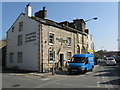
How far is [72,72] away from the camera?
18.8 m

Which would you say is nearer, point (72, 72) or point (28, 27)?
point (72, 72)

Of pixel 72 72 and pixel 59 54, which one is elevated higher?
pixel 59 54

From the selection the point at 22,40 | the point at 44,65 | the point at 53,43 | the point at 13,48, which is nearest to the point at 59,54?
the point at 53,43

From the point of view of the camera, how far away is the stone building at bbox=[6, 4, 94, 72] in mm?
21797

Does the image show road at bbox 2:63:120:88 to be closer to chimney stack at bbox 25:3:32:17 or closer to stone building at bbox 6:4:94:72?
stone building at bbox 6:4:94:72

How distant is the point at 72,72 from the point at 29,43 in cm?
812

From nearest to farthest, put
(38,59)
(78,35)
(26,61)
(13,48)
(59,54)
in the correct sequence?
(38,59) → (26,61) → (59,54) → (13,48) → (78,35)

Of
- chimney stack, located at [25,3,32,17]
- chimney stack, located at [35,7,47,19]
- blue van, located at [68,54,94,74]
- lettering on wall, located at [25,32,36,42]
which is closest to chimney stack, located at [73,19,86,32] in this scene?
chimney stack, located at [35,7,47,19]

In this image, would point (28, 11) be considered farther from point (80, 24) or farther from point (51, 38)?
point (80, 24)

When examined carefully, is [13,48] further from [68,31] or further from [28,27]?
[68,31]

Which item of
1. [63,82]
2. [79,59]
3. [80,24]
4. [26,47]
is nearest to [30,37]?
[26,47]

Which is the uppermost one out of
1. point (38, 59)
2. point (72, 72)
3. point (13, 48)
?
point (13, 48)

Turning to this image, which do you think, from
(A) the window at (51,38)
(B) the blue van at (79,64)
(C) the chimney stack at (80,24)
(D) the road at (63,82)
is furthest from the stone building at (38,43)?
(C) the chimney stack at (80,24)

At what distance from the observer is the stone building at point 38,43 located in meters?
21.8
